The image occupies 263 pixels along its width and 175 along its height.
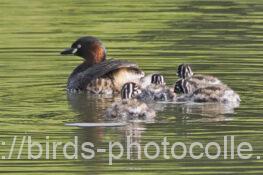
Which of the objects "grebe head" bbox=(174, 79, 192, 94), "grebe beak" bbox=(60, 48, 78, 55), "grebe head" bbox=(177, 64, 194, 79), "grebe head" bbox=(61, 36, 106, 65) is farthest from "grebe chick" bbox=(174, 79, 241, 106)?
"grebe beak" bbox=(60, 48, 78, 55)

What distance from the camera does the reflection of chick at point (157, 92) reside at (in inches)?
537

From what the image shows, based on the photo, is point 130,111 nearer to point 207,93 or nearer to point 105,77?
point 207,93

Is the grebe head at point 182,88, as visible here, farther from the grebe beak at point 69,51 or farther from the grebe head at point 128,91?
the grebe beak at point 69,51

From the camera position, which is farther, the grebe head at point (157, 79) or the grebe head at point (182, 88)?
the grebe head at point (157, 79)

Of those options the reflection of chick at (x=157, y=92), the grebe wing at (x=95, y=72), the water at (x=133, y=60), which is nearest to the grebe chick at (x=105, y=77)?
the grebe wing at (x=95, y=72)

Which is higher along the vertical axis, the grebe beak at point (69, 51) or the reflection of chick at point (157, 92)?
the grebe beak at point (69, 51)

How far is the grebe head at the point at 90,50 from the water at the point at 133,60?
0.30 meters

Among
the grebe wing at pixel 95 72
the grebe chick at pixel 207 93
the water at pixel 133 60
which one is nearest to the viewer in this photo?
the water at pixel 133 60

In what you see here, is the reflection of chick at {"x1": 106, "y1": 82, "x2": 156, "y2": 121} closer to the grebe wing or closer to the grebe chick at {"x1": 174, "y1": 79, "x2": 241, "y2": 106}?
the grebe chick at {"x1": 174, "y1": 79, "x2": 241, "y2": 106}

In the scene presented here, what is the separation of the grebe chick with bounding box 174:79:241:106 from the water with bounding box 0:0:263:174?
0.18m

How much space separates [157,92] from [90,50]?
230cm

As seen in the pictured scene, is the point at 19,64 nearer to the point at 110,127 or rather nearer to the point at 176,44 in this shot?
the point at 176,44

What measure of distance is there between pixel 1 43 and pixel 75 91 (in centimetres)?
356

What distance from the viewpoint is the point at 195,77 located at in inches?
553
